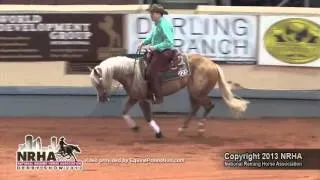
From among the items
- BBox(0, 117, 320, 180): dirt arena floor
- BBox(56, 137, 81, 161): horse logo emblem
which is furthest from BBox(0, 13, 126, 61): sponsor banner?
BBox(56, 137, 81, 161): horse logo emblem

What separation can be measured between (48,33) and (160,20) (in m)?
3.27

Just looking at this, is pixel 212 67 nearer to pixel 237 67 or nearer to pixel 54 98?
pixel 237 67

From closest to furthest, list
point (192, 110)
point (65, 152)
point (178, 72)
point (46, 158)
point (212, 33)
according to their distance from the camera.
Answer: point (46, 158) → point (65, 152) → point (178, 72) → point (192, 110) → point (212, 33)

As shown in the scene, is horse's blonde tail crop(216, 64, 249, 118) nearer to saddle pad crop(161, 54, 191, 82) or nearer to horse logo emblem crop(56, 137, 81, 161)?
saddle pad crop(161, 54, 191, 82)

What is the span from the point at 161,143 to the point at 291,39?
3.75 metres

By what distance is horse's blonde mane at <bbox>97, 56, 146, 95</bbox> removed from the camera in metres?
11.4

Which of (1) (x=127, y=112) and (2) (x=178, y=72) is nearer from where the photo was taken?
(2) (x=178, y=72)

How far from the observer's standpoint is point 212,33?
13.7 metres

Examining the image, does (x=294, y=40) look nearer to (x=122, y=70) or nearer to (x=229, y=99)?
(x=229, y=99)

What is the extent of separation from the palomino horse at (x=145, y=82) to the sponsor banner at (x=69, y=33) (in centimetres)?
202

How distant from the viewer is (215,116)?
1389 centimetres

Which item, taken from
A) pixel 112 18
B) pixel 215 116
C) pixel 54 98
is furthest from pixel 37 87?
pixel 215 116

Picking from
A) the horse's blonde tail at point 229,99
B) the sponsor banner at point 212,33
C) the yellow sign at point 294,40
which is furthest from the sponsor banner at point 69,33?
the yellow sign at point 294,40

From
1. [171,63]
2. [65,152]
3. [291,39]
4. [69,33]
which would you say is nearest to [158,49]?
[171,63]
